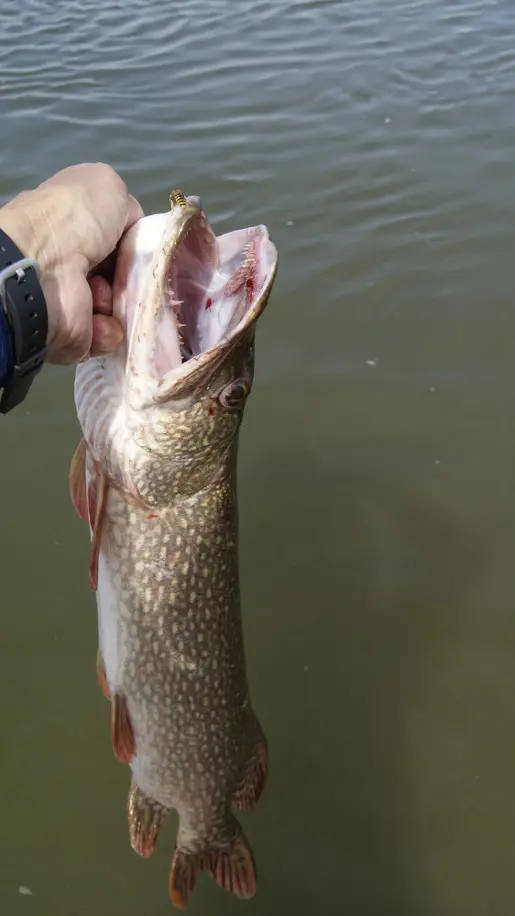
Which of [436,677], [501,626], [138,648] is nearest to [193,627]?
→ [138,648]

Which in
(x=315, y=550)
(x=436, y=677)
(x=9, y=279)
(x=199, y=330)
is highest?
(x=9, y=279)

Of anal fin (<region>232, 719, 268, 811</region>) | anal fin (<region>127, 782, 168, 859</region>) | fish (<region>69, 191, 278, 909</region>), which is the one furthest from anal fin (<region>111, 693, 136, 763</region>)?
anal fin (<region>232, 719, 268, 811</region>)

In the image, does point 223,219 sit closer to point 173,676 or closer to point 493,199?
point 493,199

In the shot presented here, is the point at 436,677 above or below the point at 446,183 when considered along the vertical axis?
below

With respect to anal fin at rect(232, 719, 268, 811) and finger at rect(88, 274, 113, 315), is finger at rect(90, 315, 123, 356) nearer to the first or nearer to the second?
finger at rect(88, 274, 113, 315)

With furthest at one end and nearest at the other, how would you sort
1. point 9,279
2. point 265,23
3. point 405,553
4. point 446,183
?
1. point 265,23
2. point 446,183
3. point 405,553
4. point 9,279

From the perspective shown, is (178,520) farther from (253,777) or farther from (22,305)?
(253,777)

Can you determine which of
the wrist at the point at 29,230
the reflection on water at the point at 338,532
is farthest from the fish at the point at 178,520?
the reflection on water at the point at 338,532

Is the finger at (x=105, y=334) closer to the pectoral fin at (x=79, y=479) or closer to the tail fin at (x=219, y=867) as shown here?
the pectoral fin at (x=79, y=479)
